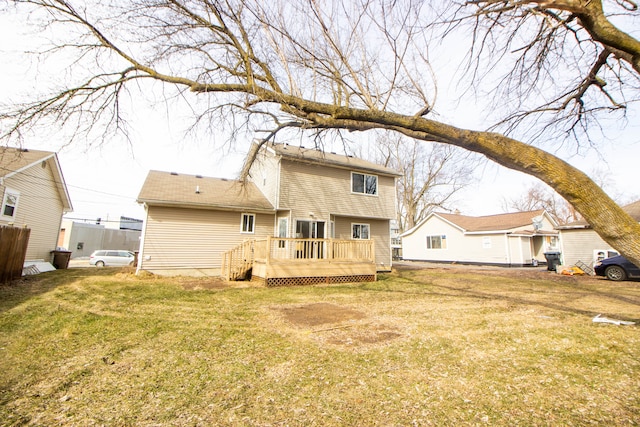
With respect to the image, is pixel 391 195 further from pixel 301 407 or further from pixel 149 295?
pixel 301 407

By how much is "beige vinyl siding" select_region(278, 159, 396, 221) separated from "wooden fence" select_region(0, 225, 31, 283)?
359 inches

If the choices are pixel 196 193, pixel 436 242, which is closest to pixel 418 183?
pixel 436 242

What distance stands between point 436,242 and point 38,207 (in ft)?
90.9

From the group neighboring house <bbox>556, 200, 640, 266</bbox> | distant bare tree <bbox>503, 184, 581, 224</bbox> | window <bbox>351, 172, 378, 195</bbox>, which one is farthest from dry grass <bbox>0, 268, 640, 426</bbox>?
distant bare tree <bbox>503, 184, 581, 224</bbox>

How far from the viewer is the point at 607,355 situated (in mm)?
3721

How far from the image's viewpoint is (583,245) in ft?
52.4

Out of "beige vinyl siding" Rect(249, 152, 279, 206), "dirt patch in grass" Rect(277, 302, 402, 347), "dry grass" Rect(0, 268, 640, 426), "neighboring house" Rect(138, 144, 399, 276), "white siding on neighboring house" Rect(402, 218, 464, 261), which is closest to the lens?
"dry grass" Rect(0, 268, 640, 426)

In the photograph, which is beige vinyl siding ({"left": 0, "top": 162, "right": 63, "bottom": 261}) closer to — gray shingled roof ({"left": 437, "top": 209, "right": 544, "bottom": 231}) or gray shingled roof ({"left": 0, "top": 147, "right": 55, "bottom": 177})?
gray shingled roof ({"left": 0, "top": 147, "right": 55, "bottom": 177})

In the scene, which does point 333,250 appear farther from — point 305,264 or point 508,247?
point 508,247

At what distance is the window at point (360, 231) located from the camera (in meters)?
15.8

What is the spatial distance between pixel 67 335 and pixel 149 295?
3576mm

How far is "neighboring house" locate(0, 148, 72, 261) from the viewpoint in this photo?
1162cm

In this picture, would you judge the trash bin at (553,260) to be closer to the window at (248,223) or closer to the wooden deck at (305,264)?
the wooden deck at (305,264)

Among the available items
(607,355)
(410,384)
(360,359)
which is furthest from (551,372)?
(360,359)
